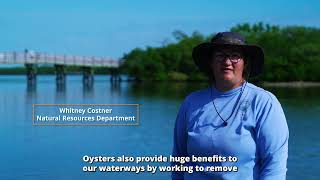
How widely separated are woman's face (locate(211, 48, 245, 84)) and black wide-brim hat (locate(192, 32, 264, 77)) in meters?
0.03

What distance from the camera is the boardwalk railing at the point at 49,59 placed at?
48.9m

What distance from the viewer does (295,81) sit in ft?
244

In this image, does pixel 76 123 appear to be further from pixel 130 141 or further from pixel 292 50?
pixel 292 50

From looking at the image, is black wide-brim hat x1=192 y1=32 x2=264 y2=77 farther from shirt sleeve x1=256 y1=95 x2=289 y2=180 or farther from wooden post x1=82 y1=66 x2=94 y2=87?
wooden post x1=82 y1=66 x2=94 y2=87

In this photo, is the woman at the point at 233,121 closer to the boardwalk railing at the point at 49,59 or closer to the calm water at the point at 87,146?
the calm water at the point at 87,146

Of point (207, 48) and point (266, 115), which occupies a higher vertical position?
point (207, 48)

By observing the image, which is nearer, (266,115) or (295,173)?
(266,115)

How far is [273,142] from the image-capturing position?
2.39 meters

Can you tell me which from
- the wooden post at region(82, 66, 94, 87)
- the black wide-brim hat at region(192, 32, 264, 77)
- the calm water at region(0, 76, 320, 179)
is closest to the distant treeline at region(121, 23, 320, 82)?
the wooden post at region(82, 66, 94, 87)

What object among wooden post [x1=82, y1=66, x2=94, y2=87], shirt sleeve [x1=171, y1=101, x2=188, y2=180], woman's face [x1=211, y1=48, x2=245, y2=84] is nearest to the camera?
woman's face [x1=211, y1=48, x2=245, y2=84]

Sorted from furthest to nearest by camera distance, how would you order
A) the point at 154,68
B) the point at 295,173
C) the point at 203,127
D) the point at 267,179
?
the point at 154,68, the point at 295,173, the point at 203,127, the point at 267,179

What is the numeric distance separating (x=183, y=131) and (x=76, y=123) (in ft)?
52.2

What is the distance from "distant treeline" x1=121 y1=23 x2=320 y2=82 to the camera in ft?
243

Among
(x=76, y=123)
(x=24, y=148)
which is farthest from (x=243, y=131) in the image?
(x=76, y=123)
